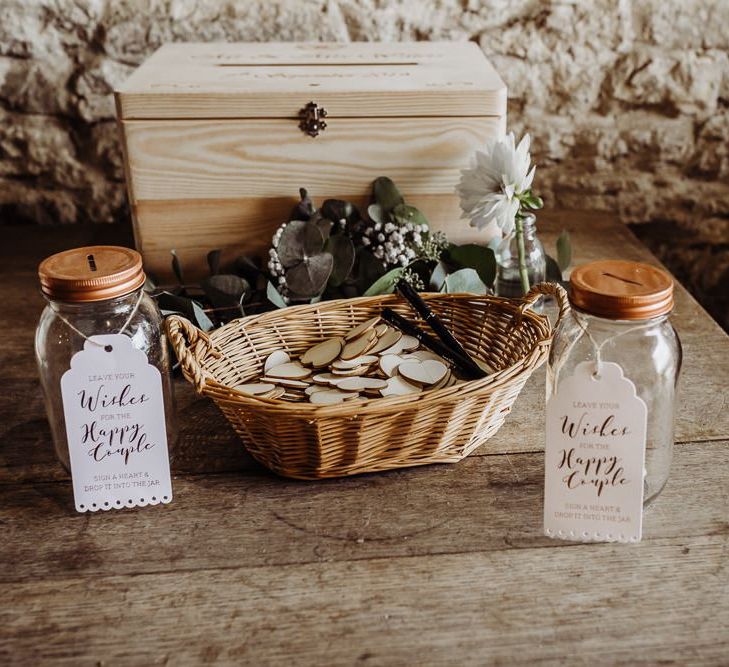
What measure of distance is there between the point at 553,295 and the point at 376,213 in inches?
14.4

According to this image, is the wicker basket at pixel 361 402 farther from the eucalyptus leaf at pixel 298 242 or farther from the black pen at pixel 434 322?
the eucalyptus leaf at pixel 298 242

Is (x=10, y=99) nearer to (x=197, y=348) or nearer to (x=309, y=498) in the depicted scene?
(x=197, y=348)

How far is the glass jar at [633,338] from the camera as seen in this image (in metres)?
0.72

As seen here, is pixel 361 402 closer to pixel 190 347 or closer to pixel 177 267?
pixel 190 347

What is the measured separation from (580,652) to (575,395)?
212 mm

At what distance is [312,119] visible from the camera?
3.76 ft

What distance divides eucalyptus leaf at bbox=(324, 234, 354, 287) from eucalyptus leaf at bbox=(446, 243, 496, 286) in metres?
0.16

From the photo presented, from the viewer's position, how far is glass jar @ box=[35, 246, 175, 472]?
78 cm

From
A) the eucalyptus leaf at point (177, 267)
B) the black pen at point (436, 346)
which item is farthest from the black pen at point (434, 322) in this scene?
the eucalyptus leaf at point (177, 267)

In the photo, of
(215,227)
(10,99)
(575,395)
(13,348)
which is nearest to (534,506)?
(575,395)

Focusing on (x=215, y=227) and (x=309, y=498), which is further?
(x=215, y=227)

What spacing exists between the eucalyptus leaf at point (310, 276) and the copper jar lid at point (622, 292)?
431mm

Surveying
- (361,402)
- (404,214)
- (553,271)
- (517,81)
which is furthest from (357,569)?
(517,81)

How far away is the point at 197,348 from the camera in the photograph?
859 mm
